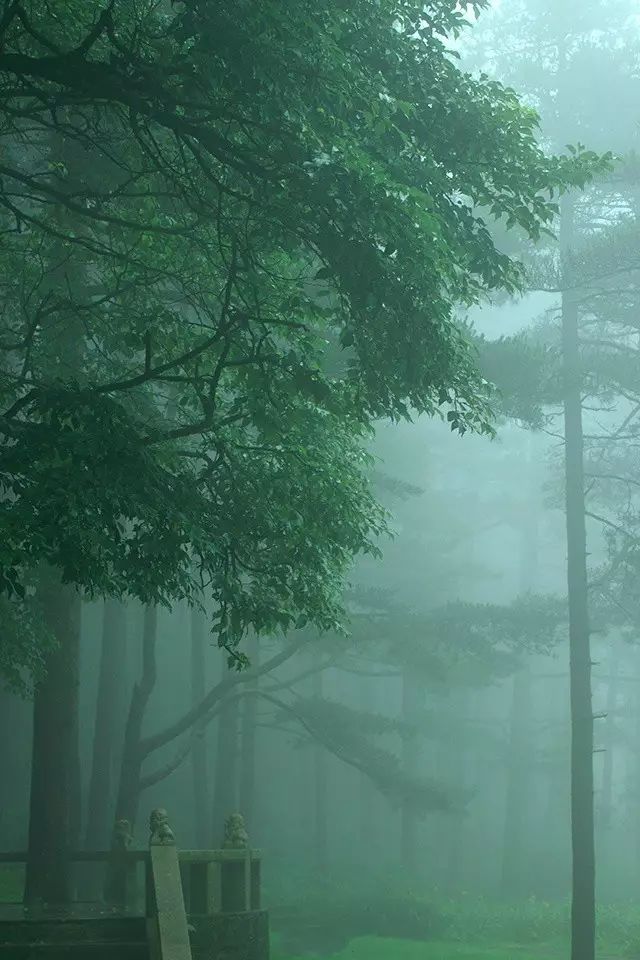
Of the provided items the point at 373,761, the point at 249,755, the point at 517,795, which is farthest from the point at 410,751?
the point at 373,761

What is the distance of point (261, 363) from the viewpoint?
10078mm

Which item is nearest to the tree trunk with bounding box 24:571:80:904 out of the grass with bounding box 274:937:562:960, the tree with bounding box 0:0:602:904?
→ the tree with bounding box 0:0:602:904

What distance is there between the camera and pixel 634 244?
22.6m

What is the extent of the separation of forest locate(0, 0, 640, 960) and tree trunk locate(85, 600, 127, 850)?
0.08 meters

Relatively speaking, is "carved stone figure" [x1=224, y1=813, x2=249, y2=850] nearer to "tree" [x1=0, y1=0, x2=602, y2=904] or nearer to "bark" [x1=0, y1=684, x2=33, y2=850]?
"tree" [x1=0, y1=0, x2=602, y2=904]

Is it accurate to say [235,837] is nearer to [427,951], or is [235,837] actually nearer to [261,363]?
[261,363]

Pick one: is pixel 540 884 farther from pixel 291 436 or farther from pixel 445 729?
pixel 291 436

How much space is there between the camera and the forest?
9.12 metres

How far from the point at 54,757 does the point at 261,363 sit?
905 centimetres

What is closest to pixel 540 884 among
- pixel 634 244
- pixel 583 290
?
pixel 583 290

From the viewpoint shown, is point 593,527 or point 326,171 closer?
point 326,171

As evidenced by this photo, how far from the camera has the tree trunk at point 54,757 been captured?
54.1 ft

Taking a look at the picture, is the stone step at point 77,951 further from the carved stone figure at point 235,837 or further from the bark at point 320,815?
the bark at point 320,815

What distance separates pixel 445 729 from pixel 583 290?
84.3 ft
